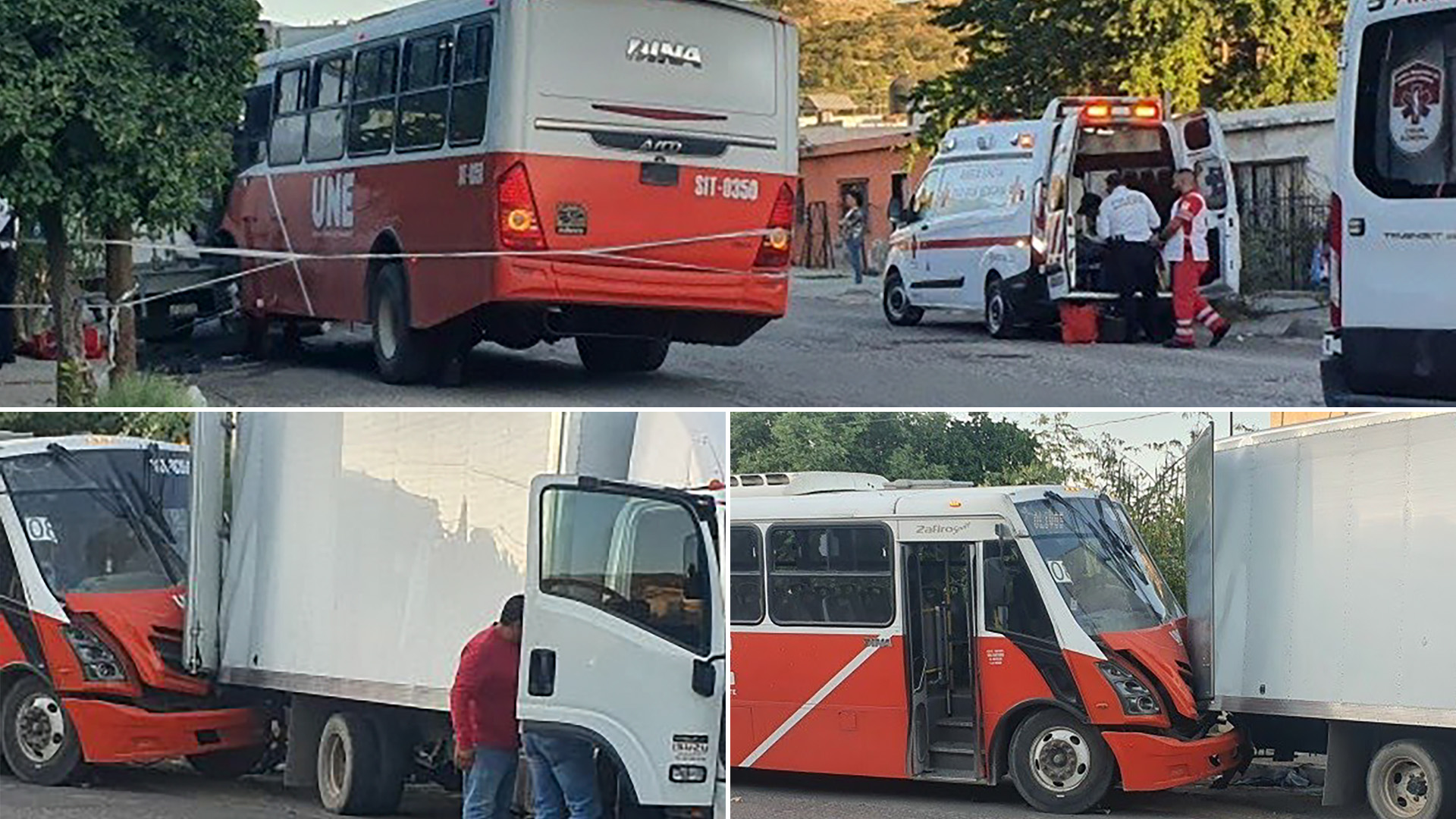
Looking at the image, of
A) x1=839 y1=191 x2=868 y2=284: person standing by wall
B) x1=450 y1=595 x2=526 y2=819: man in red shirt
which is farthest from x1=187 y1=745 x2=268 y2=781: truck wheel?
x1=839 y1=191 x2=868 y2=284: person standing by wall

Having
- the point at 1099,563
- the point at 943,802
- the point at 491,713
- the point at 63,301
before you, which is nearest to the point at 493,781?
the point at 491,713

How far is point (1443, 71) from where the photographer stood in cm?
702

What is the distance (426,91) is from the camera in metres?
8.23

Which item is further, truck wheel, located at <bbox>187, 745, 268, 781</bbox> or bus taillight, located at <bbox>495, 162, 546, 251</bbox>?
bus taillight, located at <bbox>495, 162, 546, 251</bbox>

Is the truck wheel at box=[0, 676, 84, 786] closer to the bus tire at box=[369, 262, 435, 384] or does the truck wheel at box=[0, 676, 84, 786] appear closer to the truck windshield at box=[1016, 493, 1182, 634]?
the bus tire at box=[369, 262, 435, 384]

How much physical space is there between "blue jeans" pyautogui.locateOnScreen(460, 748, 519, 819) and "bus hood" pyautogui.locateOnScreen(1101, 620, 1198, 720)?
5.43 feet

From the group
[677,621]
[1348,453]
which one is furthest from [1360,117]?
[677,621]

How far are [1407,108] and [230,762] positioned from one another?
4.18 meters

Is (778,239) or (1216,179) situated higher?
(1216,179)

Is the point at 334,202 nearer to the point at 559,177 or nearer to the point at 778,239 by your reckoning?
the point at 559,177

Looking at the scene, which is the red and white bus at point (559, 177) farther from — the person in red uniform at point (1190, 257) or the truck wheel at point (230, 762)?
the person in red uniform at point (1190, 257)

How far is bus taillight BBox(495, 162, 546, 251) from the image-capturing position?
778cm

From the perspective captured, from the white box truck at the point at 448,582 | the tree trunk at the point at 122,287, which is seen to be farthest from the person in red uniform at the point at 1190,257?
the white box truck at the point at 448,582

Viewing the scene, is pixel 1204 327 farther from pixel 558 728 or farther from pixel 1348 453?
pixel 558 728
